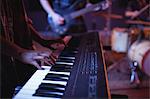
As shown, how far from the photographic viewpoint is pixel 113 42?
4.54m

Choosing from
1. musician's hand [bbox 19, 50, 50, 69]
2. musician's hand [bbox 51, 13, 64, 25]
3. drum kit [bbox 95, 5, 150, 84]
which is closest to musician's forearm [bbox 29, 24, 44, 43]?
musician's hand [bbox 19, 50, 50, 69]

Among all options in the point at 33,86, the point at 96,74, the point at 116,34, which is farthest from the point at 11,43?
the point at 116,34

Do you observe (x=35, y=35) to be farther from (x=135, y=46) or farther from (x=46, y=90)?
(x=135, y=46)

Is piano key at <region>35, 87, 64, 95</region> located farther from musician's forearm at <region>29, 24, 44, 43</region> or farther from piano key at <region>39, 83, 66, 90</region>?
musician's forearm at <region>29, 24, 44, 43</region>

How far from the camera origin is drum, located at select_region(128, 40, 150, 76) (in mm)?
3176

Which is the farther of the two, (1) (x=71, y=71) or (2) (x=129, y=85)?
(2) (x=129, y=85)

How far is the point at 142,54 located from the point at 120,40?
1.08m

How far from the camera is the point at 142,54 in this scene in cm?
322

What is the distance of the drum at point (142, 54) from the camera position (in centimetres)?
318

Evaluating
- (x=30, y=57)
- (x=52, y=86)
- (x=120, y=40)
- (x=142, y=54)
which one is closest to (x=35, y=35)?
(x=30, y=57)

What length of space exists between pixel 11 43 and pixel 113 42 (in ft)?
11.5

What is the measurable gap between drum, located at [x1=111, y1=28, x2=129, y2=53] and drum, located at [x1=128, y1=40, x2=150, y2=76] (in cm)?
60

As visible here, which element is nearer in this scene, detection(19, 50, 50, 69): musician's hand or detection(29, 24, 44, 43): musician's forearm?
detection(19, 50, 50, 69): musician's hand

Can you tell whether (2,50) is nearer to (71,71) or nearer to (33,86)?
(33,86)
